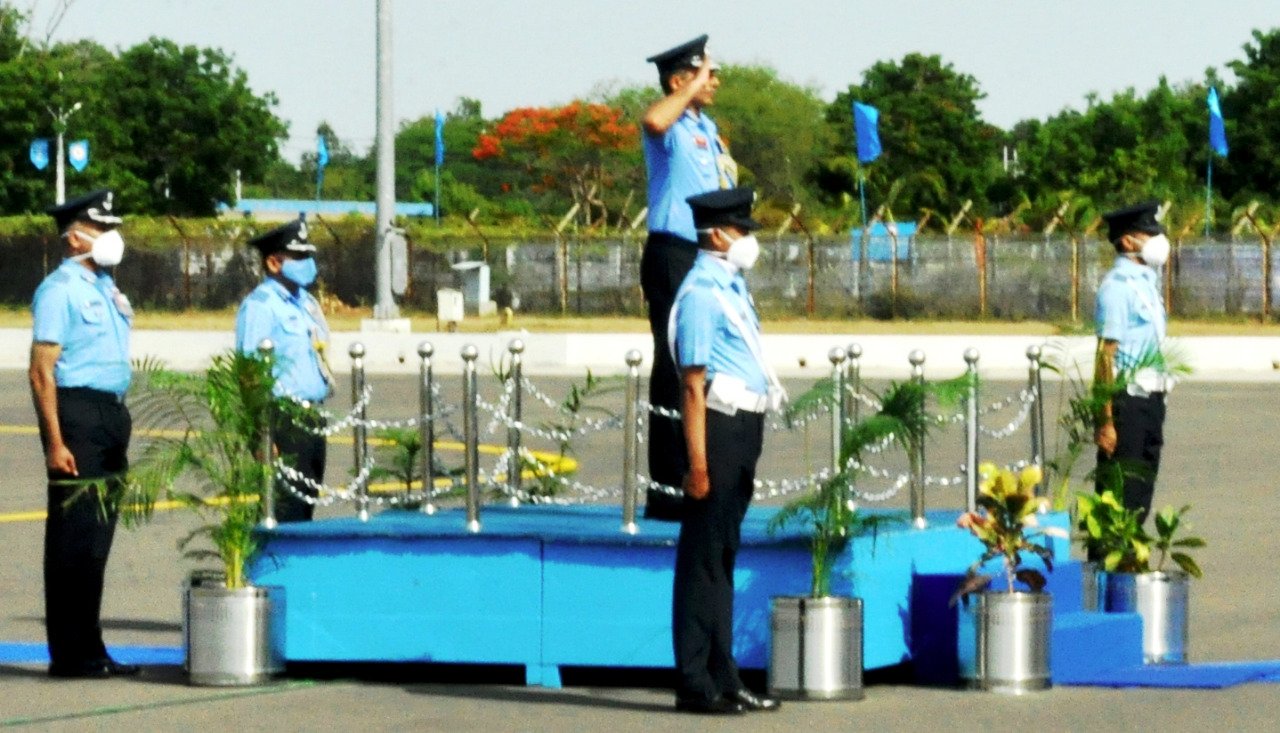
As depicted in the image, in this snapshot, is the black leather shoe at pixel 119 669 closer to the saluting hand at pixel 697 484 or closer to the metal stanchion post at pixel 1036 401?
the saluting hand at pixel 697 484

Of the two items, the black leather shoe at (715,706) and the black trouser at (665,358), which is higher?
the black trouser at (665,358)

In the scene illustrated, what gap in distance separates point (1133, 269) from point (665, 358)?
2.57 m

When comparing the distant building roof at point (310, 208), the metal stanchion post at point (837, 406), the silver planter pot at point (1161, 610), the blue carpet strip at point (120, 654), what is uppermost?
the distant building roof at point (310, 208)

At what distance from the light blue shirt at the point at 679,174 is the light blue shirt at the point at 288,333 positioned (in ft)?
6.56

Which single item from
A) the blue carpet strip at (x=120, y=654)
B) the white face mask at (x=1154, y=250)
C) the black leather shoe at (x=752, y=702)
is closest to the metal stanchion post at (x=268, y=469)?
the blue carpet strip at (x=120, y=654)

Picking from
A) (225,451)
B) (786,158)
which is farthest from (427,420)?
(786,158)

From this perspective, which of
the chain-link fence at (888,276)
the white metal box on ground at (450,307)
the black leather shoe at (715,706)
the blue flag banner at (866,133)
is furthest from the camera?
the blue flag banner at (866,133)

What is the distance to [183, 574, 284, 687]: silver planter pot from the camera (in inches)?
383

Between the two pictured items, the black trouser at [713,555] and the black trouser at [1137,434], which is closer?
the black trouser at [713,555]

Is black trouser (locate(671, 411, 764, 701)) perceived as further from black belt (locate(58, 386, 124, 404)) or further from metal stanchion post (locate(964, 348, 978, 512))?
black belt (locate(58, 386, 124, 404))

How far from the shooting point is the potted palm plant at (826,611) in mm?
9195

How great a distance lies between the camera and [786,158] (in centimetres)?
10850

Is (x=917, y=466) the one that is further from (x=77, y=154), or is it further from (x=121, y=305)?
(x=77, y=154)

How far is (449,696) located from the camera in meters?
9.69
